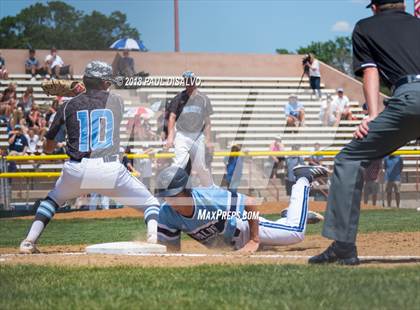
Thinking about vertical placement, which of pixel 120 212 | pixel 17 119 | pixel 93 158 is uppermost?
pixel 17 119

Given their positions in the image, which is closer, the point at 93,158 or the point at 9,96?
the point at 93,158

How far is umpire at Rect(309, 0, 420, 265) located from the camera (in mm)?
6434

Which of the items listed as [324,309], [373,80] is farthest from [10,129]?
[324,309]

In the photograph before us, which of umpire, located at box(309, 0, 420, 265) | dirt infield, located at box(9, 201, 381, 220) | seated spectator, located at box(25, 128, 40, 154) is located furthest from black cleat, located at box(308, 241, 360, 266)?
seated spectator, located at box(25, 128, 40, 154)

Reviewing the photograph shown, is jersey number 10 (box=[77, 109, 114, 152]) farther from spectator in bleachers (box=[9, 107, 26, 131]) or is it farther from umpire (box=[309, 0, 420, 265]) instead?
spectator in bleachers (box=[9, 107, 26, 131])

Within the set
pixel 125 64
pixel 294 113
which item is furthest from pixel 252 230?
pixel 125 64

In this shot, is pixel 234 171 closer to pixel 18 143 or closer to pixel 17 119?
pixel 18 143

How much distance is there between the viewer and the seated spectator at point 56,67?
25797 millimetres

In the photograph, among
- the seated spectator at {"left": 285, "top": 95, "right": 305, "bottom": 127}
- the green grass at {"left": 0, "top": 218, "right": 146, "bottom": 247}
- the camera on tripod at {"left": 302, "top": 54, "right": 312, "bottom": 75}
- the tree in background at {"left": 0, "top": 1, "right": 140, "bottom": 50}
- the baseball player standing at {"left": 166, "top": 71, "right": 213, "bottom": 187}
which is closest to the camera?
the green grass at {"left": 0, "top": 218, "right": 146, "bottom": 247}

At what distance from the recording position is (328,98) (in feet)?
91.4

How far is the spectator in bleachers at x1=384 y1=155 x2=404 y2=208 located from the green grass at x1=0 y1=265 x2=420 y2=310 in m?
14.1

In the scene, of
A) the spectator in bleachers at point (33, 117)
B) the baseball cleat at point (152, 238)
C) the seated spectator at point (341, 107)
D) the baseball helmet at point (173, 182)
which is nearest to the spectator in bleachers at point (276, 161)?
the seated spectator at point (341, 107)

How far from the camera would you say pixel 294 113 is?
24672mm

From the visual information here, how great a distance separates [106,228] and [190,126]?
2301 mm
